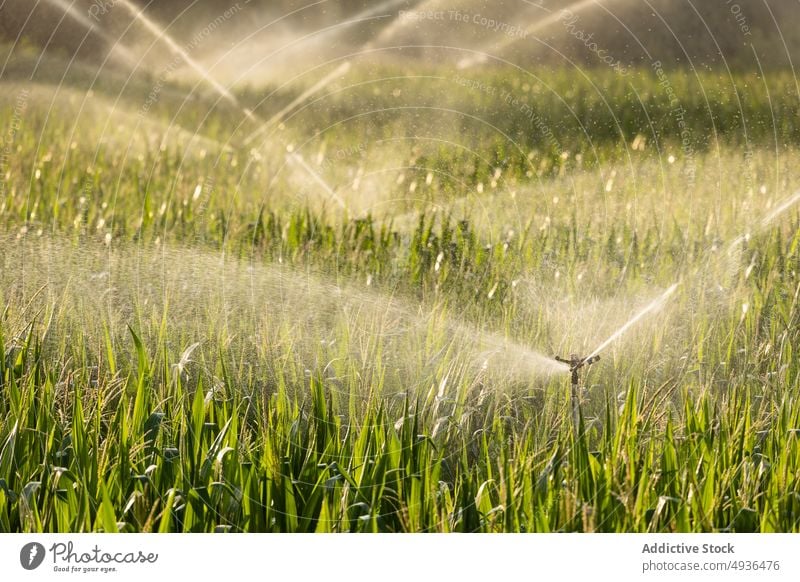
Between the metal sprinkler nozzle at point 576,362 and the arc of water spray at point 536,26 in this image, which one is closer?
the metal sprinkler nozzle at point 576,362

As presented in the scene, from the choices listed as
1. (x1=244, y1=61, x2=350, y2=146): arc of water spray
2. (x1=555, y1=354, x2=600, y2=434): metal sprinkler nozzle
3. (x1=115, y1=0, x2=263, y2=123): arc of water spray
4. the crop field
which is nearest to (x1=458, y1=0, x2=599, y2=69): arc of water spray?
the crop field

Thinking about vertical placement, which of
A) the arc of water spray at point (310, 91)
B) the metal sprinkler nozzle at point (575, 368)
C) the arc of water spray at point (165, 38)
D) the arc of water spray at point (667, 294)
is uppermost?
the arc of water spray at point (165, 38)

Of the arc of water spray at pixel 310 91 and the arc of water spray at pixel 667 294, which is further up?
the arc of water spray at pixel 310 91

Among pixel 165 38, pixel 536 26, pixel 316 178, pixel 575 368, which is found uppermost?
pixel 536 26

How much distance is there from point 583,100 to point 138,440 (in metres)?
2.60

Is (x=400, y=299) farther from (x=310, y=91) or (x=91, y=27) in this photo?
(x=91, y=27)

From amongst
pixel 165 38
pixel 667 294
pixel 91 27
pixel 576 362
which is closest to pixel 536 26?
pixel 667 294

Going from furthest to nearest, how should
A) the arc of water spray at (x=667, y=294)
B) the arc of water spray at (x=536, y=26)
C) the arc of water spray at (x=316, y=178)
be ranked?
1. the arc of water spray at (x=316, y=178)
2. the arc of water spray at (x=536, y=26)
3. the arc of water spray at (x=667, y=294)

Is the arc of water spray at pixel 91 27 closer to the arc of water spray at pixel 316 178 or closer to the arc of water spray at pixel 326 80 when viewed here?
the arc of water spray at pixel 326 80

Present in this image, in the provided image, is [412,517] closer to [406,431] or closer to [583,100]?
[406,431]

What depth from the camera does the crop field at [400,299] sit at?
378 cm

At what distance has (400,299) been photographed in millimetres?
4379

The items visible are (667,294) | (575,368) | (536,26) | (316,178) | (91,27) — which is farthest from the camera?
(316,178)

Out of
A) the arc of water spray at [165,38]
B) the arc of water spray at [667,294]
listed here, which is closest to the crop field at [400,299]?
the arc of water spray at [667,294]
